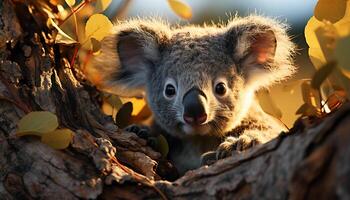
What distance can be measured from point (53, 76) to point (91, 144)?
1.65 feet

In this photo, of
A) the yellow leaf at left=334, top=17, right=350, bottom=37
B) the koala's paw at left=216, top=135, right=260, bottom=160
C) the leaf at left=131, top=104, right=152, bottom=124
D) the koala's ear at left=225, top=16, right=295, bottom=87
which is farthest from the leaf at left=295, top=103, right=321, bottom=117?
the leaf at left=131, top=104, right=152, bottom=124

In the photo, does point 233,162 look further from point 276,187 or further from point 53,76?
point 53,76

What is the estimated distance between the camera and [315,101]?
2.01 metres

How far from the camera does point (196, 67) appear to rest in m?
2.76

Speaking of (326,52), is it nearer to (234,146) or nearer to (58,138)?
(234,146)

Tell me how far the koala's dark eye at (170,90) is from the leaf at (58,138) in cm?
89

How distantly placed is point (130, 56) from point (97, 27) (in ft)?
2.56

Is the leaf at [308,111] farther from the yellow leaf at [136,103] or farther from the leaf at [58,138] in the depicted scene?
the yellow leaf at [136,103]

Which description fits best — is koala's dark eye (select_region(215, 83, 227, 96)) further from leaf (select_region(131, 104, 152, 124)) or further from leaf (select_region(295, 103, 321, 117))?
leaf (select_region(295, 103, 321, 117))

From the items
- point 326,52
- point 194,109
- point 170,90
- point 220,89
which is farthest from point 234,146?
point 326,52

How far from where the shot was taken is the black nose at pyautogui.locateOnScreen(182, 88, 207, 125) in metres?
2.54

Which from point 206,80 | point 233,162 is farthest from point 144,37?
point 233,162

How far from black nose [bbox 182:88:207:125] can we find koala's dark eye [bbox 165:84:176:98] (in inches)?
9.1

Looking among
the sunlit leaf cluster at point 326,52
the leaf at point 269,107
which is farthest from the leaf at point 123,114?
the sunlit leaf cluster at point 326,52
